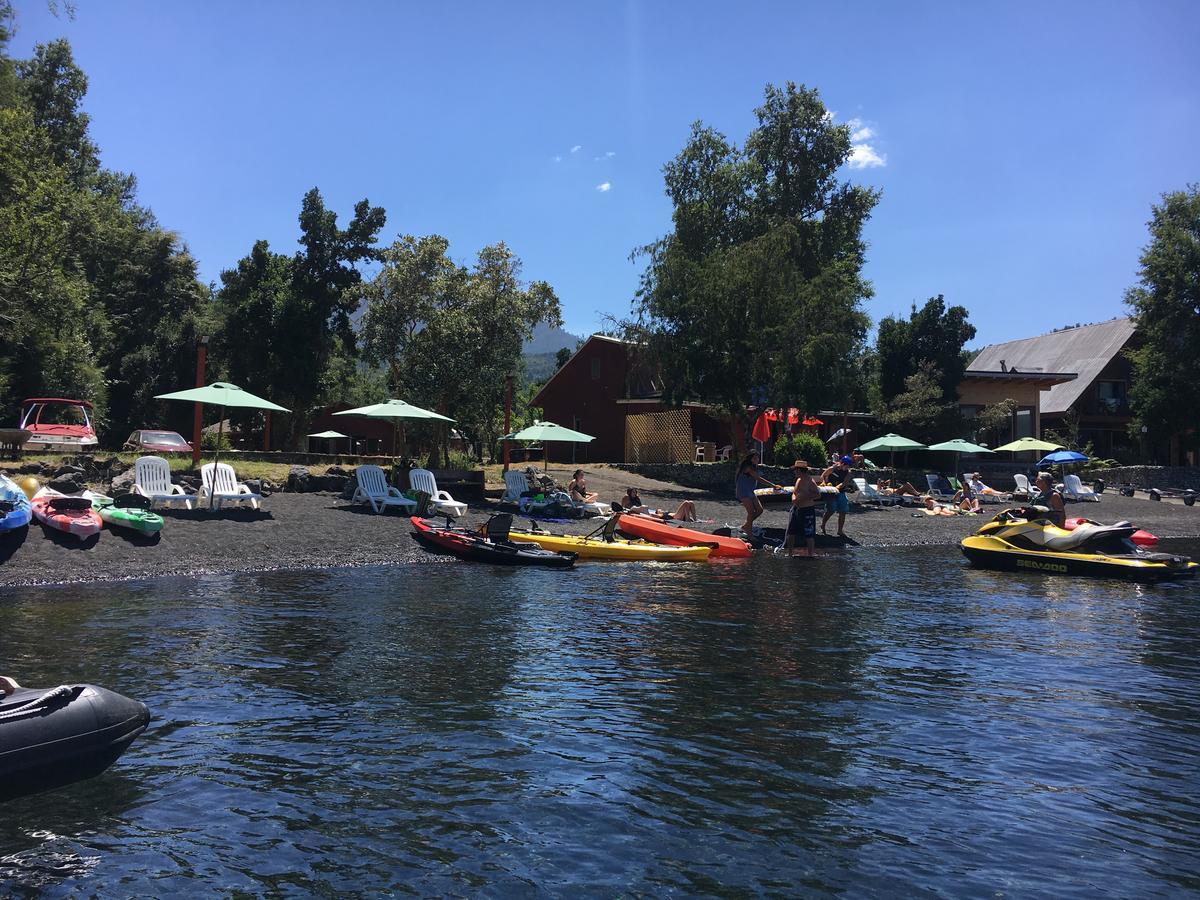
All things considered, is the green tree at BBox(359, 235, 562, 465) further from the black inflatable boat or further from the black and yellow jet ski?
the black inflatable boat

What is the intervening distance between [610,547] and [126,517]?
396 inches

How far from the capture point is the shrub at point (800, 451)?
39.0 metres

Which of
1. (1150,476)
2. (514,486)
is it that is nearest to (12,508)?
(514,486)

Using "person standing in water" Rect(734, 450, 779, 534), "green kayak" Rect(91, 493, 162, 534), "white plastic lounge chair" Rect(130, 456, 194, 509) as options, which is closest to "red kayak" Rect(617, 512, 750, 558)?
"person standing in water" Rect(734, 450, 779, 534)

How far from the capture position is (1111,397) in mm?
54562

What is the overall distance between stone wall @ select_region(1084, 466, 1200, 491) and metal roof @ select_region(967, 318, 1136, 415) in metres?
8.91

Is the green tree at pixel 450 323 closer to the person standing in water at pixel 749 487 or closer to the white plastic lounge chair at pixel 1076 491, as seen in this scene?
the person standing in water at pixel 749 487

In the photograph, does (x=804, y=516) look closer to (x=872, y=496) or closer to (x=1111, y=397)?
(x=872, y=496)

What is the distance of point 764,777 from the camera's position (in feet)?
22.9

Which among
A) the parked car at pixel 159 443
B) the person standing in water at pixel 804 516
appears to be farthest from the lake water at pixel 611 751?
the parked car at pixel 159 443

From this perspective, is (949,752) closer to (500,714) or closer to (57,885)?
(500,714)

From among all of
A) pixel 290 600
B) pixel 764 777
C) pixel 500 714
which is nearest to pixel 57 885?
pixel 500 714

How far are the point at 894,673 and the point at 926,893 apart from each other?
550 centimetres

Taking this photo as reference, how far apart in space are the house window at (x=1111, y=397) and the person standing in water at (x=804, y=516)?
4033cm
